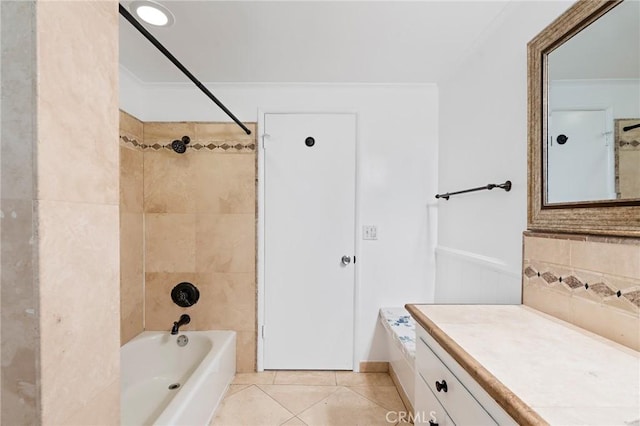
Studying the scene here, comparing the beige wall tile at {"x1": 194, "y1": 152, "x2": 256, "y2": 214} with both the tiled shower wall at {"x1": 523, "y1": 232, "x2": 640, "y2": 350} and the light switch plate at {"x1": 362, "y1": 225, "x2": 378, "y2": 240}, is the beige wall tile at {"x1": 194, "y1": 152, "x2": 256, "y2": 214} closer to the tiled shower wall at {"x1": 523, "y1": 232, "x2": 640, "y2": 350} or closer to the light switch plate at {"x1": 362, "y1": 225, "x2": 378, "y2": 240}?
the light switch plate at {"x1": 362, "y1": 225, "x2": 378, "y2": 240}

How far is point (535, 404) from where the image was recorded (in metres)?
0.55

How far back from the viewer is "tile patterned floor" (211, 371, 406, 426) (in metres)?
1.74

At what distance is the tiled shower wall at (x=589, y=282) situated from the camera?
826mm

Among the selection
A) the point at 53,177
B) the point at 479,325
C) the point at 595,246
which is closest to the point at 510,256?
the point at 595,246

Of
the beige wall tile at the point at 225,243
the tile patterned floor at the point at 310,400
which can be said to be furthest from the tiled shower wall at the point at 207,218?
the tile patterned floor at the point at 310,400

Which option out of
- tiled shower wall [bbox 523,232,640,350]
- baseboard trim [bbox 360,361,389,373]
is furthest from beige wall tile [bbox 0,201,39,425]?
baseboard trim [bbox 360,361,389,373]

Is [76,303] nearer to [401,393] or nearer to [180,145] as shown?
[180,145]

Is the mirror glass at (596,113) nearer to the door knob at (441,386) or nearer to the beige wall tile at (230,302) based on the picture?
the door knob at (441,386)

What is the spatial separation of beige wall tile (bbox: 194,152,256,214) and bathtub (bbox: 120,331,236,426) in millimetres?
982

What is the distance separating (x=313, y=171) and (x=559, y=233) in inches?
61.4

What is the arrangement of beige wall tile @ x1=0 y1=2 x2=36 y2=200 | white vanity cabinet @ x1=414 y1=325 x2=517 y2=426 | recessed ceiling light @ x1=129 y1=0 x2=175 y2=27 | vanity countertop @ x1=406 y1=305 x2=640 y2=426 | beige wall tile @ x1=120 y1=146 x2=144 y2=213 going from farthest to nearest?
beige wall tile @ x1=120 y1=146 x2=144 y2=213 → recessed ceiling light @ x1=129 y1=0 x2=175 y2=27 → white vanity cabinet @ x1=414 y1=325 x2=517 y2=426 → vanity countertop @ x1=406 y1=305 x2=640 y2=426 → beige wall tile @ x1=0 y1=2 x2=36 y2=200

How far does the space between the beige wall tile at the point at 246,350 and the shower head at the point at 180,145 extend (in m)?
1.47

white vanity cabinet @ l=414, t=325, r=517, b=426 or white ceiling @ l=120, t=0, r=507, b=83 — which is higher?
white ceiling @ l=120, t=0, r=507, b=83

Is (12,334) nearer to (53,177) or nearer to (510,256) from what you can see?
(53,177)
